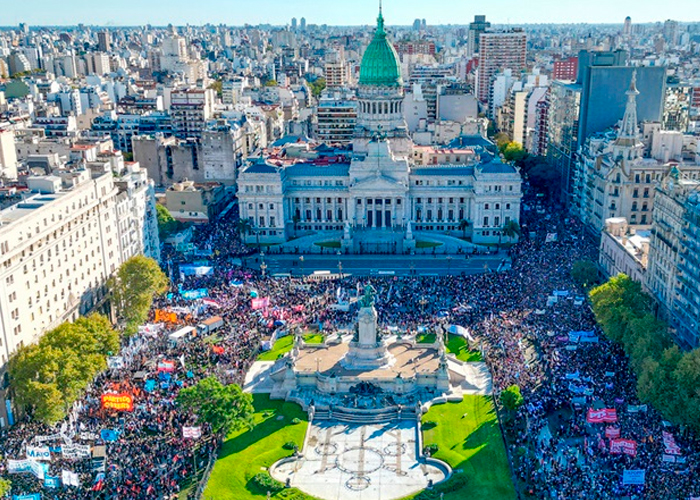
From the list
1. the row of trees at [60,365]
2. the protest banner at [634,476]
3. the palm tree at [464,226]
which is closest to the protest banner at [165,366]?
the row of trees at [60,365]

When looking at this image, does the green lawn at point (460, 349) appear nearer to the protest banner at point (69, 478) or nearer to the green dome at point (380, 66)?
the protest banner at point (69, 478)

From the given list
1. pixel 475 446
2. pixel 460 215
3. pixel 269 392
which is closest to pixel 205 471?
pixel 269 392

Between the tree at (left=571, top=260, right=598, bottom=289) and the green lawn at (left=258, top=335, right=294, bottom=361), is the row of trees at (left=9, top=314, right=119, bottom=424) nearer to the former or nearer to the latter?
the green lawn at (left=258, top=335, right=294, bottom=361)

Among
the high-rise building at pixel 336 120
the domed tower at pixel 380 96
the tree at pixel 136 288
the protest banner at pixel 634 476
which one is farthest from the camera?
the high-rise building at pixel 336 120

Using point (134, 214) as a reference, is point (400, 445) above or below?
below

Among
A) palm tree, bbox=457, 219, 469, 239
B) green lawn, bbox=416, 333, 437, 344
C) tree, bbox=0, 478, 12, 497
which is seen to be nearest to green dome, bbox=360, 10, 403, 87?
palm tree, bbox=457, 219, 469, 239

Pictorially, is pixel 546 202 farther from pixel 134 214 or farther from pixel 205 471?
pixel 205 471
